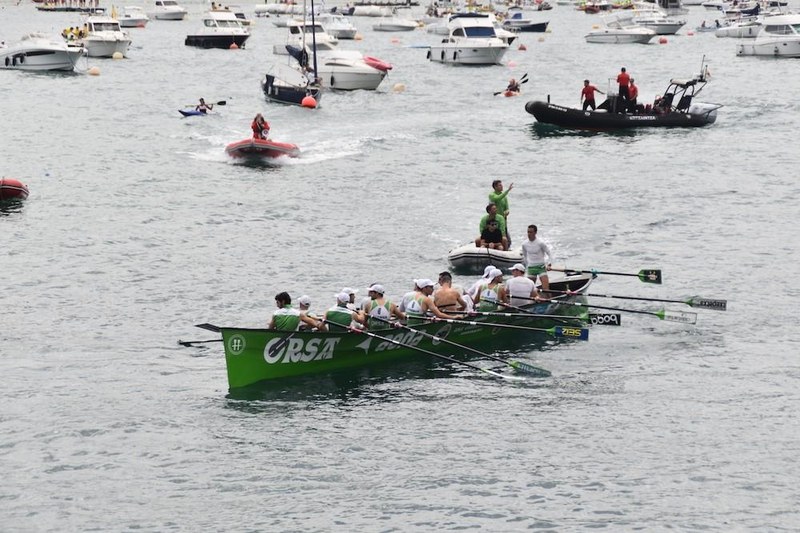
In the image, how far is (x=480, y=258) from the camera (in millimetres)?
32094

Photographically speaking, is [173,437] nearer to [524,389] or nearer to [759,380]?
[524,389]

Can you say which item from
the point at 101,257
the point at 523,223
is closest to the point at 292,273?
the point at 101,257

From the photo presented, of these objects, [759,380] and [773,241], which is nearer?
[759,380]

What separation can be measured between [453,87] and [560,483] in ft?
184

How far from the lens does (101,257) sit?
1400 inches

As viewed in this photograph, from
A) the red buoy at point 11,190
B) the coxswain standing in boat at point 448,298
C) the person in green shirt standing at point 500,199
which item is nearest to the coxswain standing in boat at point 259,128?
the red buoy at point 11,190

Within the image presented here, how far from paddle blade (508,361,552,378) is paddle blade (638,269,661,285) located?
627cm

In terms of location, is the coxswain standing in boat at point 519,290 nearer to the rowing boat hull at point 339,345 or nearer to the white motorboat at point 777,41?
the rowing boat hull at point 339,345

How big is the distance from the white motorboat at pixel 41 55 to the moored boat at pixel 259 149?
36.9 m

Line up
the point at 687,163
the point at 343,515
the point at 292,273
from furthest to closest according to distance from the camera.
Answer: the point at 687,163, the point at 292,273, the point at 343,515

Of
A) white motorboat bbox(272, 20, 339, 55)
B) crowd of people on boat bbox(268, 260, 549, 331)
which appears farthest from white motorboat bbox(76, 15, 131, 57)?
crowd of people on boat bbox(268, 260, 549, 331)

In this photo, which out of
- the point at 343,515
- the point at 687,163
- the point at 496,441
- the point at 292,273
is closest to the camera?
the point at 343,515

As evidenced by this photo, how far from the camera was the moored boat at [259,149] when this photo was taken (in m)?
48.3

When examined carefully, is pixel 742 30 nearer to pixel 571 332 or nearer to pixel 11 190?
pixel 11 190
